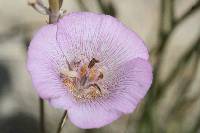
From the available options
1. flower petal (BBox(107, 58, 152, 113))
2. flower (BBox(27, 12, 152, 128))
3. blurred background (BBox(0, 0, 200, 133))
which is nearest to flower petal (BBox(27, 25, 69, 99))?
flower (BBox(27, 12, 152, 128))

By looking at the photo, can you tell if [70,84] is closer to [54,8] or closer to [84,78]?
[84,78]

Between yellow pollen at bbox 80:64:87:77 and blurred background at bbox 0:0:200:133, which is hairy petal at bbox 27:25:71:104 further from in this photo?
blurred background at bbox 0:0:200:133

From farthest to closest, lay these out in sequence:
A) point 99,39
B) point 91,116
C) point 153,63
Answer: point 153,63
point 99,39
point 91,116

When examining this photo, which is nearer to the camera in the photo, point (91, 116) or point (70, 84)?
point (91, 116)

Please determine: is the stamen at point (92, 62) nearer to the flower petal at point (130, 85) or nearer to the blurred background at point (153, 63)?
the flower petal at point (130, 85)

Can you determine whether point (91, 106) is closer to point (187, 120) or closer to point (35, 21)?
point (187, 120)

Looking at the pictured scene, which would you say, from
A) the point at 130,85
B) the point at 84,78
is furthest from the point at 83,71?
the point at 130,85

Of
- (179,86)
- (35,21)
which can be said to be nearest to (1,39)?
(35,21)

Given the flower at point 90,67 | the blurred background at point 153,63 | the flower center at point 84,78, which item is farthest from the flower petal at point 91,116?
the blurred background at point 153,63
